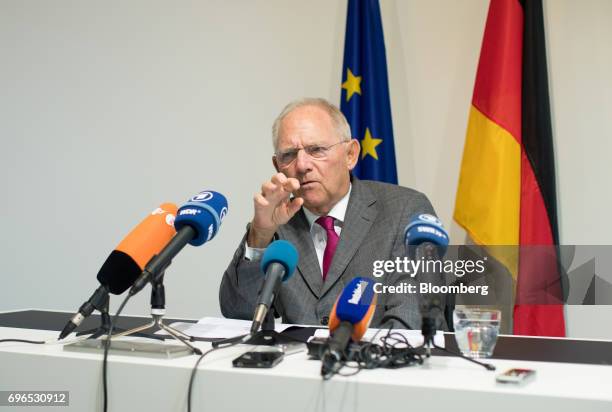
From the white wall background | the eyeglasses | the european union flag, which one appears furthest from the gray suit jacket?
the white wall background

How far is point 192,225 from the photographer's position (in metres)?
1.27

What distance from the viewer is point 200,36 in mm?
3697

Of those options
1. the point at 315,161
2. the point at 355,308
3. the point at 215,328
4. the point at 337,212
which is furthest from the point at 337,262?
the point at 355,308

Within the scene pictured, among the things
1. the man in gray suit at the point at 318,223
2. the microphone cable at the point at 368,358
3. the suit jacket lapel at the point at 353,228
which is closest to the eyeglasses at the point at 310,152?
the man in gray suit at the point at 318,223

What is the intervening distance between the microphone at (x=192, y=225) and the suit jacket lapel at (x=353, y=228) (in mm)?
773

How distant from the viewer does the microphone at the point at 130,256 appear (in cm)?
134

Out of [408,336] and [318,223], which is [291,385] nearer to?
[408,336]

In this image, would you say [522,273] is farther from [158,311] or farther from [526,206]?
[158,311]

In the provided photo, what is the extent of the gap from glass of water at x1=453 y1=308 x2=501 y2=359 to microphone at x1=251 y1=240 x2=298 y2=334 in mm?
343

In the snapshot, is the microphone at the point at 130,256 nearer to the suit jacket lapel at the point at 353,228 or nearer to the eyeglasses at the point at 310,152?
the suit jacket lapel at the point at 353,228

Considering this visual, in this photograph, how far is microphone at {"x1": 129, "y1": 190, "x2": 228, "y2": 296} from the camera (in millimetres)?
1156

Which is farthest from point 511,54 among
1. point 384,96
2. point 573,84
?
point 384,96

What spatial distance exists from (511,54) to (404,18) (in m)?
0.72

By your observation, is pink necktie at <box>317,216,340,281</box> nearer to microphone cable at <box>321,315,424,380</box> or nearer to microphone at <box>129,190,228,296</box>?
microphone at <box>129,190,228,296</box>
